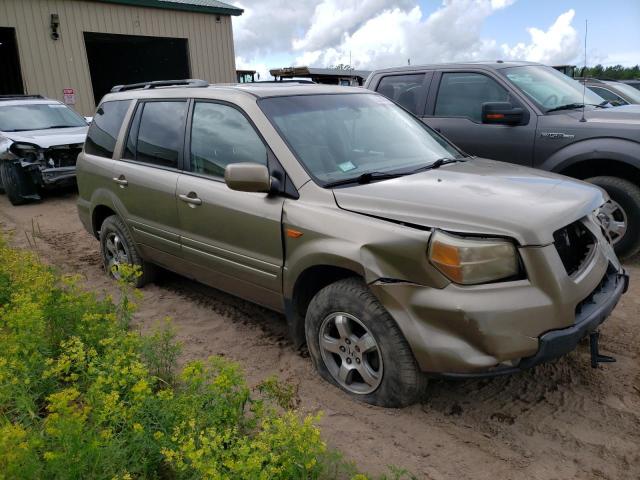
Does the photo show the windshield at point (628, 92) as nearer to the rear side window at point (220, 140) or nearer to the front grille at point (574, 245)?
the front grille at point (574, 245)

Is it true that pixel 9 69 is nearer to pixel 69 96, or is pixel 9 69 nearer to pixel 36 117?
pixel 69 96

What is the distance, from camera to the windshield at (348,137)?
3.29 m

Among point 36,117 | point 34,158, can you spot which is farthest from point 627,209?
point 36,117

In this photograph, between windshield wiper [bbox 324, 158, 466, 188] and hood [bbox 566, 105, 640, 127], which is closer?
windshield wiper [bbox 324, 158, 466, 188]

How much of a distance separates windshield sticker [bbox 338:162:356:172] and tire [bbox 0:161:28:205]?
25.6 ft

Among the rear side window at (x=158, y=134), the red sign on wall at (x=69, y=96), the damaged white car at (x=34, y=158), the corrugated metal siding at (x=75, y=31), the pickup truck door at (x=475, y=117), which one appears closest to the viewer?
the rear side window at (x=158, y=134)

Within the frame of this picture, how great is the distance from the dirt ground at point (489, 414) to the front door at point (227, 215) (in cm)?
42

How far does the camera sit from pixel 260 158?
337cm

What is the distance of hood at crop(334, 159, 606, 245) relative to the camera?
253 cm

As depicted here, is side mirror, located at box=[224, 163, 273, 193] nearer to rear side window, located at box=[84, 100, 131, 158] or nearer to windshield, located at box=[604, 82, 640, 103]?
rear side window, located at box=[84, 100, 131, 158]

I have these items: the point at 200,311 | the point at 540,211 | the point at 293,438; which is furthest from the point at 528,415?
the point at 200,311

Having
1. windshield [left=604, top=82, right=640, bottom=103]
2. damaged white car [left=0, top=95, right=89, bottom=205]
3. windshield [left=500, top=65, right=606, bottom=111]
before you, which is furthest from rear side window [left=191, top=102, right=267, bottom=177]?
windshield [left=604, top=82, right=640, bottom=103]

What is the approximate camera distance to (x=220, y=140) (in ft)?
12.1

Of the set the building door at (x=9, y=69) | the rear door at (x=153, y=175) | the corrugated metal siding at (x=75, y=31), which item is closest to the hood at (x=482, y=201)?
the rear door at (x=153, y=175)
